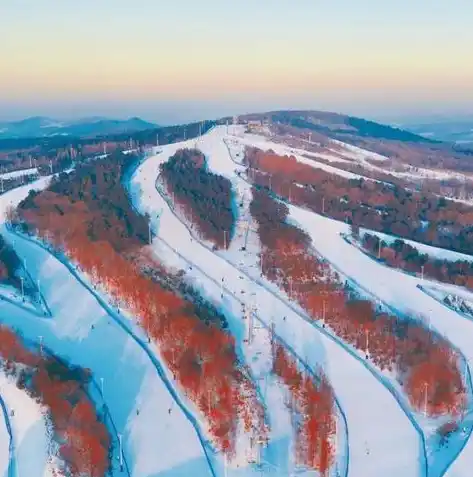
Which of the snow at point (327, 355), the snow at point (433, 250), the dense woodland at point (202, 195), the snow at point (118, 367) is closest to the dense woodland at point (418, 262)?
the snow at point (433, 250)

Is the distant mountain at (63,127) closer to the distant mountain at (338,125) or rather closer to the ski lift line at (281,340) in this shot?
the distant mountain at (338,125)

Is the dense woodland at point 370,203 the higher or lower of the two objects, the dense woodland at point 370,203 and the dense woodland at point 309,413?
the higher

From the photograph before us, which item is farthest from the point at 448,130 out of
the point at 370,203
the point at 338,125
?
the point at 370,203

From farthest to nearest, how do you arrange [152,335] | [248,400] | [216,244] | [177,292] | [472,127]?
1. [472,127]
2. [216,244]
3. [177,292]
4. [152,335]
5. [248,400]

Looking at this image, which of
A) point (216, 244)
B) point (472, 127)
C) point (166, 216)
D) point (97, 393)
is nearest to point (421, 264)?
point (216, 244)

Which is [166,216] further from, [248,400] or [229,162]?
[248,400]

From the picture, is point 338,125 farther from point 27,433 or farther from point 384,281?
point 27,433
